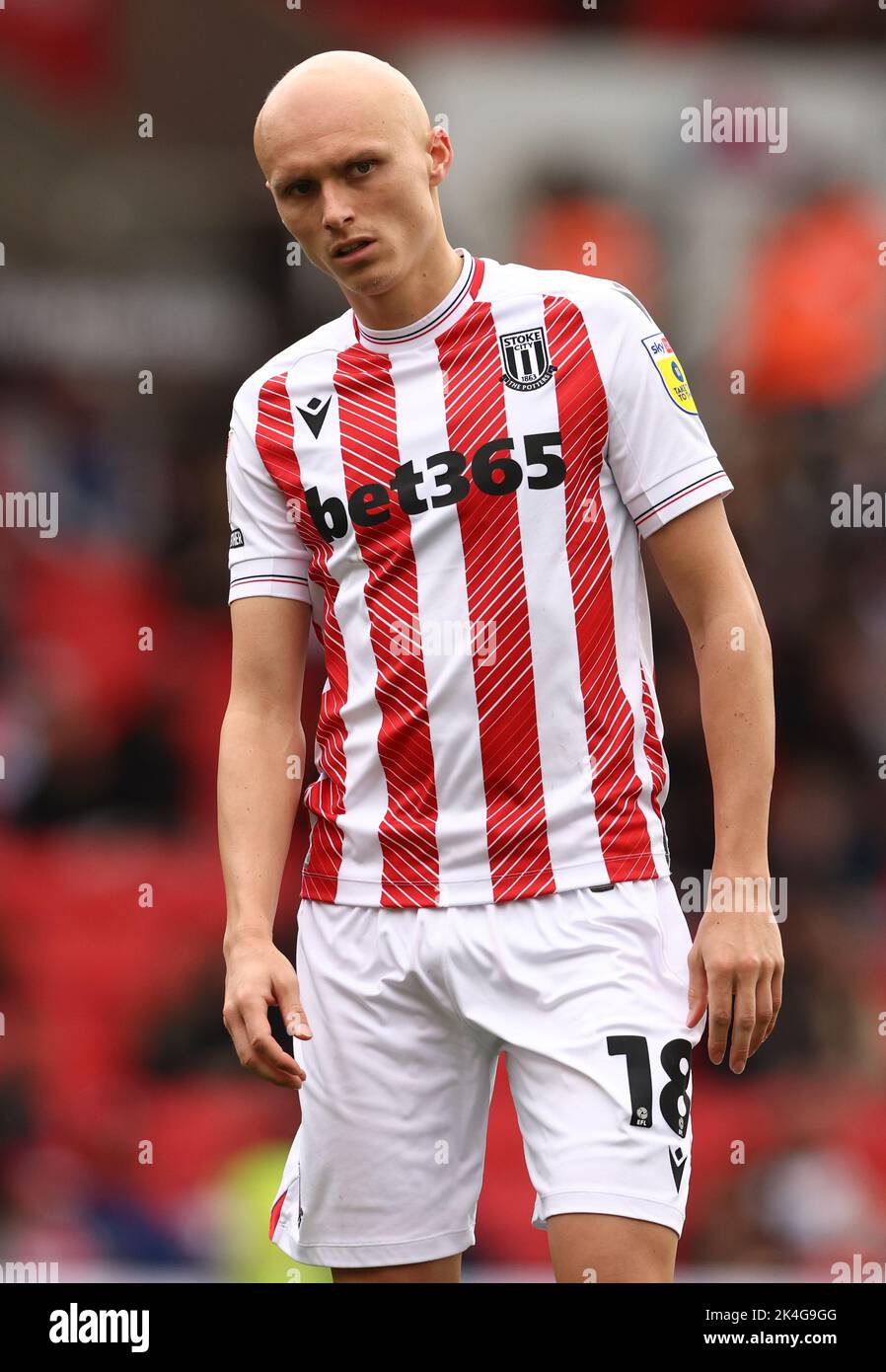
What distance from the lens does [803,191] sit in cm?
511

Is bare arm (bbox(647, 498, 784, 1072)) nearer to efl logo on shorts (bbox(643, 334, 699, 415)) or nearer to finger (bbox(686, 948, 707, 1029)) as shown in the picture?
finger (bbox(686, 948, 707, 1029))

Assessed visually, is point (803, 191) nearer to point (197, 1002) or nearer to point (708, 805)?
point (708, 805)

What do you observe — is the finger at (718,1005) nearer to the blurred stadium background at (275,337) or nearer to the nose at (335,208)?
the nose at (335,208)

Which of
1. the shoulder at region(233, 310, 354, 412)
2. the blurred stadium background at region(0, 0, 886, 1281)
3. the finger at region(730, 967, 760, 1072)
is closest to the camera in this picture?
the finger at region(730, 967, 760, 1072)

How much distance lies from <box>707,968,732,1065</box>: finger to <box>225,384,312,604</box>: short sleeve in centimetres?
74

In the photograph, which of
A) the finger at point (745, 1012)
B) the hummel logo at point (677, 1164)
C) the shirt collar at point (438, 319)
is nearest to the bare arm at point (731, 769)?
the finger at point (745, 1012)

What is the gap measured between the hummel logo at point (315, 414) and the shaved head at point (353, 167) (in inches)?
6.0

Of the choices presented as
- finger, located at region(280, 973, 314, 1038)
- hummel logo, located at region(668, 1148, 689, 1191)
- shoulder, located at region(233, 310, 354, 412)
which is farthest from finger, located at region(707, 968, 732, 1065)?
shoulder, located at region(233, 310, 354, 412)

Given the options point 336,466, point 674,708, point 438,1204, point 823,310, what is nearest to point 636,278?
point 823,310

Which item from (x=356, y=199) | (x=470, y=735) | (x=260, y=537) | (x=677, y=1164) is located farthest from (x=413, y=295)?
(x=677, y=1164)

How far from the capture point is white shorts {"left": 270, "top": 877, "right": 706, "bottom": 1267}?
2016 millimetres

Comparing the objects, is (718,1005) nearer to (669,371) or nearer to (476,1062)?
(476,1062)

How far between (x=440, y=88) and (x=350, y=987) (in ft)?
11.3

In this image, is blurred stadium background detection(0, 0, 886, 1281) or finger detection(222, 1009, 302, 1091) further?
blurred stadium background detection(0, 0, 886, 1281)
